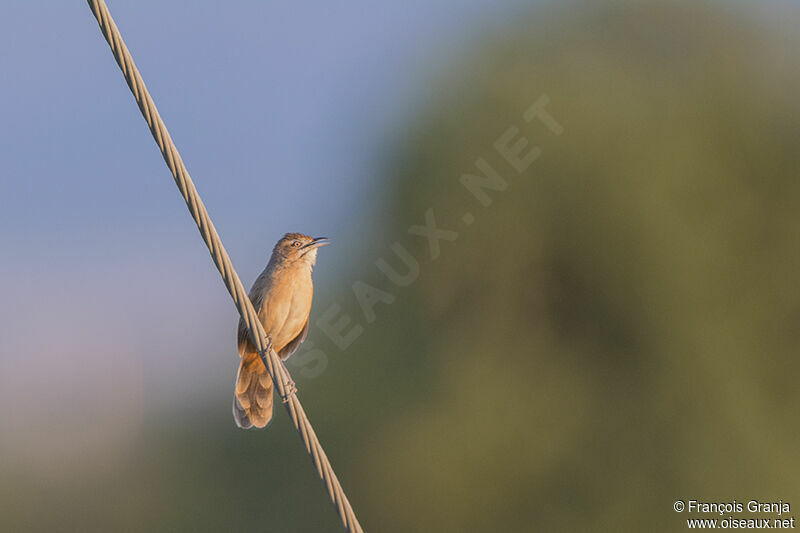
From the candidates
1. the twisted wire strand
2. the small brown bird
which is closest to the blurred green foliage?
the small brown bird

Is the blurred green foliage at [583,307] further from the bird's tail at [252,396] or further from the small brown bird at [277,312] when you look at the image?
the bird's tail at [252,396]

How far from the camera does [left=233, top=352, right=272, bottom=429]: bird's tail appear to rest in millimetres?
6230

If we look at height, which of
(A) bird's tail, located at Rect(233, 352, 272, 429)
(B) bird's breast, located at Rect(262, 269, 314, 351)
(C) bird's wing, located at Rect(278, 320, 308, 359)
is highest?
(B) bird's breast, located at Rect(262, 269, 314, 351)

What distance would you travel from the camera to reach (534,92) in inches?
837

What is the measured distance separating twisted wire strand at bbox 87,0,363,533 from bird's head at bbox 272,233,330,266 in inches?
117

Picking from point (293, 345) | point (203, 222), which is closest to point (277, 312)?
point (293, 345)

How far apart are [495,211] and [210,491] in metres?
10.8

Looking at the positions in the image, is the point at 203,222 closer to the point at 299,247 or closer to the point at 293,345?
the point at 299,247

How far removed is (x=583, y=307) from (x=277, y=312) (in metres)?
13.6

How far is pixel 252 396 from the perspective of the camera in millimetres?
6340

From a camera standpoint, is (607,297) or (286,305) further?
(607,297)

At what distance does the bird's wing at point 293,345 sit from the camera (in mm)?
7199

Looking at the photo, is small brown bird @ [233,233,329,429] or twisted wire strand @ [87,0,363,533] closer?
twisted wire strand @ [87,0,363,533]

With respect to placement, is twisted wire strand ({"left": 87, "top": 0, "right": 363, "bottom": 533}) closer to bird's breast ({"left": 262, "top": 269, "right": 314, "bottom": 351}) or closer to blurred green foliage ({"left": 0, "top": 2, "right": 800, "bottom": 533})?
bird's breast ({"left": 262, "top": 269, "right": 314, "bottom": 351})
